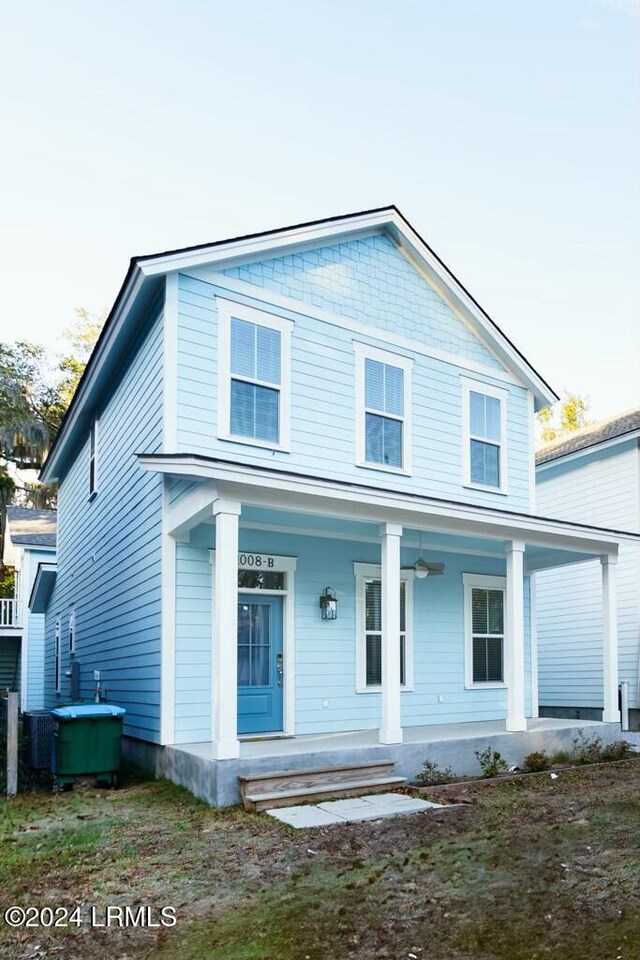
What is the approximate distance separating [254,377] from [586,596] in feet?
30.0

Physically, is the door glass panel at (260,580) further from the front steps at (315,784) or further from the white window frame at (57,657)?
the white window frame at (57,657)

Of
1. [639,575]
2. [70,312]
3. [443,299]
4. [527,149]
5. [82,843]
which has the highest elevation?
[70,312]

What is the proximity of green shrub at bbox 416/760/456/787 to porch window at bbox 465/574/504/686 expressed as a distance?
2992 millimetres

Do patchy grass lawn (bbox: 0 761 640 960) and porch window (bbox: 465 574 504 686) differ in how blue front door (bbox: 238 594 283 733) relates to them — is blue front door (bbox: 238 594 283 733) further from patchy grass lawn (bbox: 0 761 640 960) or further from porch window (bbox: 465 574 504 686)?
porch window (bbox: 465 574 504 686)

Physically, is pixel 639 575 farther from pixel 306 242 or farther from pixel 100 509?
pixel 100 509

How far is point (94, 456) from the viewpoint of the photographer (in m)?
13.9

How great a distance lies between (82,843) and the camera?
626 centimetres

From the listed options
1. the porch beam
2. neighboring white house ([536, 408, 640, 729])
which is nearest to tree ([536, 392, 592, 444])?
neighboring white house ([536, 408, 640, 729])

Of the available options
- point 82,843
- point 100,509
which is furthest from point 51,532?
point 82,843

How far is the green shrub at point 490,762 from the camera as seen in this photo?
9211 millimetres

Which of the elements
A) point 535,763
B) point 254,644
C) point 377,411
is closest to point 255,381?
point 377,411

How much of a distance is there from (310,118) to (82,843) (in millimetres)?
12949

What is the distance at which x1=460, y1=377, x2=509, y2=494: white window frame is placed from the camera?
481 inches

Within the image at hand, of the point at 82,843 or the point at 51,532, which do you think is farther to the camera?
the point at 51,532
